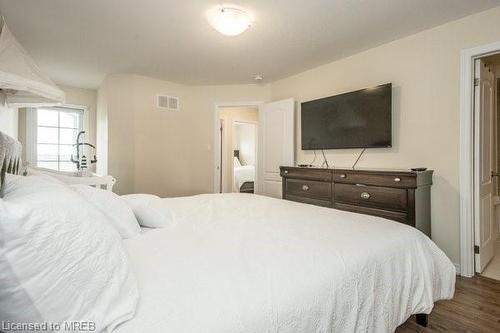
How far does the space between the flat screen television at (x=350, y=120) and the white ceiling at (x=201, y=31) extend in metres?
0.57

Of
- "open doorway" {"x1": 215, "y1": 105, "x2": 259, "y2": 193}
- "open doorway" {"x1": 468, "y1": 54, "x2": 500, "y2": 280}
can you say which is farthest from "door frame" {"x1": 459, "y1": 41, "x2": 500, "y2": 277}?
"open doorway" {"x1": 215, "y1": 105, "x2": 259, "y2": 193}

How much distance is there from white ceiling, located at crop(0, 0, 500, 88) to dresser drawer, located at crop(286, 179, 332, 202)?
159cm

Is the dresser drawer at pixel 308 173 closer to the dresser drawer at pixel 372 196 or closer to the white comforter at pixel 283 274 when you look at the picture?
the dresser drawer at pixel 372 196

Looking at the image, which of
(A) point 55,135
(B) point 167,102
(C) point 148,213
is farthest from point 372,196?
(A) point 55,135

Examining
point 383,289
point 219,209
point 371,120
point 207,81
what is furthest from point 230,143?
point 383,289

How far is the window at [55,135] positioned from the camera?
4512 mm

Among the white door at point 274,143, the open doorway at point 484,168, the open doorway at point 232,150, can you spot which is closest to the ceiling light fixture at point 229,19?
the white door at point 274,143

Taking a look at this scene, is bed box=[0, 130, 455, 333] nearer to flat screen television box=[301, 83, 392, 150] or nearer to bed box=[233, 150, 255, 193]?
flat screen television box=[301, 83, 392, 150]

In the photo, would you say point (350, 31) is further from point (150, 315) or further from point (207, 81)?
point (150, 315)

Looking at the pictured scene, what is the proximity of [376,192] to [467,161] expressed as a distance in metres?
0.81

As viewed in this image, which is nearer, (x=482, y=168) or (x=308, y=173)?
(x=482, y=168)

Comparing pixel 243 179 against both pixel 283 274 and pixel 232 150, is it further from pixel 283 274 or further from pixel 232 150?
pixel 283 274

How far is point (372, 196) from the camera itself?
2.61m

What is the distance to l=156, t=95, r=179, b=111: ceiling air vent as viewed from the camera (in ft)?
14.1
